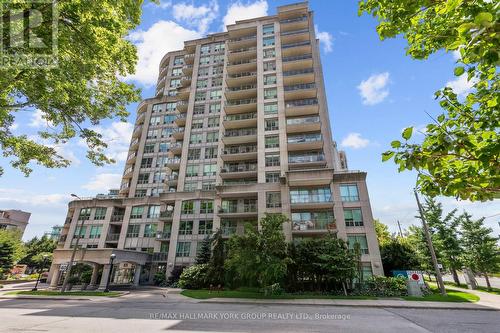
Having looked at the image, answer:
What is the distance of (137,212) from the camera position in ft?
135

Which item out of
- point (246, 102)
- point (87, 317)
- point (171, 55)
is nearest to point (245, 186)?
point (246, 102)

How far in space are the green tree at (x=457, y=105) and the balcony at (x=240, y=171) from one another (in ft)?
106

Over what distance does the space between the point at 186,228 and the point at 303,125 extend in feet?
81.3

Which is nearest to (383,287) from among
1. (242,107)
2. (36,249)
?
(242,107)

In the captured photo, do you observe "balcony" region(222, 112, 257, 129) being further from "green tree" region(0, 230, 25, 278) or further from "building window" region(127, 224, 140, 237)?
"green tree" region(0, 230, 25, 278)

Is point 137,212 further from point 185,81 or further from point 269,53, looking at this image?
point 269,53

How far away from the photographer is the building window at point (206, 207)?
122 feet

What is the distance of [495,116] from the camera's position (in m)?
4.22

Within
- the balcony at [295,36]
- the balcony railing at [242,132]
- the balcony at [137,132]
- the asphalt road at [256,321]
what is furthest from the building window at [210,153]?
the asphalt road at [256,321]

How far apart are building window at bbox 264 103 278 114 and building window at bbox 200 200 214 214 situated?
1804cm

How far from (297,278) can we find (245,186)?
47.3ft

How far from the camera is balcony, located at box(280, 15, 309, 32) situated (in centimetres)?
4431

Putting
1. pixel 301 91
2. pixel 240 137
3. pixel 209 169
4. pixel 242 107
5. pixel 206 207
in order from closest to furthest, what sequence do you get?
pixel 206 207 → pixel 301 91 → pixel 240 137 → pixel 209 169 → pixel 242 107

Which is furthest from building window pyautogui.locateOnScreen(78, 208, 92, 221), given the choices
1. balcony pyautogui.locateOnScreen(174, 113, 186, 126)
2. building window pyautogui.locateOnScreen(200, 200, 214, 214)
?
balcony pyautogui.locateOnScreen(174, 113, 186, 126)
